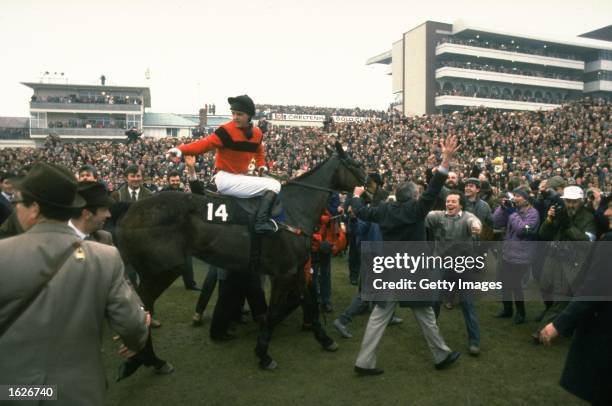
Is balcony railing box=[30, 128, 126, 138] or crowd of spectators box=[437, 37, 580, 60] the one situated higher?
crowd of spectators box=[437, 37, 580, 60]

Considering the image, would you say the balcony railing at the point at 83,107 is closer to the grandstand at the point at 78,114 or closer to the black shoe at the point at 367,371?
the grandstand at the point at 78,114

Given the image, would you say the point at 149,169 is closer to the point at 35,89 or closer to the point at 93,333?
the point at 93,333

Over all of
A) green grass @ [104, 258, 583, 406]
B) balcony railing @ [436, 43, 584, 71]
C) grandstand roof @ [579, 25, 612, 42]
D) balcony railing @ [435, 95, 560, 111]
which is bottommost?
green grass @ [104, 258, 583, 406]

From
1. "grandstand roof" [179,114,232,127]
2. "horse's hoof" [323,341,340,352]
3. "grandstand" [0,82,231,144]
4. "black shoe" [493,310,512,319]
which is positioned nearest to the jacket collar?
"horse's hoof" [323,341,340,352]

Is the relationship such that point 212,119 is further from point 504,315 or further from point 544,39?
point 504,315

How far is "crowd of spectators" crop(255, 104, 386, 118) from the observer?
41.8 metres

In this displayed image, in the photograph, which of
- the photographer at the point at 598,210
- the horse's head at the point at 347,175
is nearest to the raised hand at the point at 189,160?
the horse's head at the point at 347,175

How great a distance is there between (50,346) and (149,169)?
790 inches

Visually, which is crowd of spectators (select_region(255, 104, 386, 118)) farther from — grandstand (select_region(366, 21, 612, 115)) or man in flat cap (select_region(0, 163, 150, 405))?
man in flat cap (select_region(0, 163, 150, 405))

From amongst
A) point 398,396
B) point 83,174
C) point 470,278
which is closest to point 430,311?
point 398,396

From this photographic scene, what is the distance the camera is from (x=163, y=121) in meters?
58.0

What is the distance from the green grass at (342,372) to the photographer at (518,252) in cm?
30

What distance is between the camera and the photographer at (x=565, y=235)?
18.1 ft

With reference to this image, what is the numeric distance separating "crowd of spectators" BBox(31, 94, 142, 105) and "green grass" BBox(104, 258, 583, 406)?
5151 centimetres
